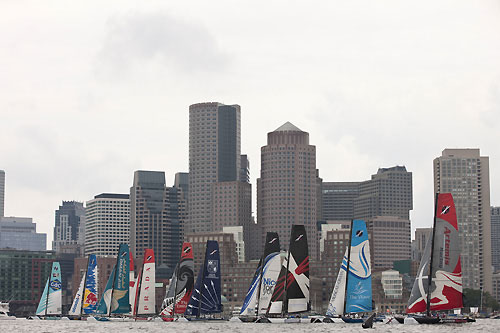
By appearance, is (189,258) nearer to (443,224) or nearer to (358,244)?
(358,244)

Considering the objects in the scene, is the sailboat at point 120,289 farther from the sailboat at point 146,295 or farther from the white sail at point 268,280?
the white sail at point 268,280

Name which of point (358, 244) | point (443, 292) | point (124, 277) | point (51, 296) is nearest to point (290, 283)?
point (358, 244)

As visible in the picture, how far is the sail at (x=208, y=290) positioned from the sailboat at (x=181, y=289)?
7.96 metres

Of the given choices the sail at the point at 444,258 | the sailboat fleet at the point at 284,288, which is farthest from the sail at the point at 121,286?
the sail at the point at 444,258

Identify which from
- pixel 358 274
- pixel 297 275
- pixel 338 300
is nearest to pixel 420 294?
pixel 358 274

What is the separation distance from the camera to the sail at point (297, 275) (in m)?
132

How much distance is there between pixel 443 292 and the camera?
111 m

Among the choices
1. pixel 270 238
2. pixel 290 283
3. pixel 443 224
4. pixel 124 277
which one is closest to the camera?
pixel 443 224

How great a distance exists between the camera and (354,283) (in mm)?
121438

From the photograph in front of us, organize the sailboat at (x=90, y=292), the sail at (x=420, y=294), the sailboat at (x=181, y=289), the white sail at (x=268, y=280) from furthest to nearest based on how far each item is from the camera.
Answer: the sailboat at (x=90, y=292) < the sailboat at (x=181, y=289) < the white sail at (x=268, y=280) < the sail at (x=420, y=294)

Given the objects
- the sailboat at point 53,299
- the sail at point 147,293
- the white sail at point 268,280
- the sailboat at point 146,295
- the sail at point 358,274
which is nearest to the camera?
the sail at point 358,274

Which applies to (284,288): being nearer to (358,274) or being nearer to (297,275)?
(297,275)

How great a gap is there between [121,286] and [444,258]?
6596 centimetres

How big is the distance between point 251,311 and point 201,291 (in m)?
8.41
